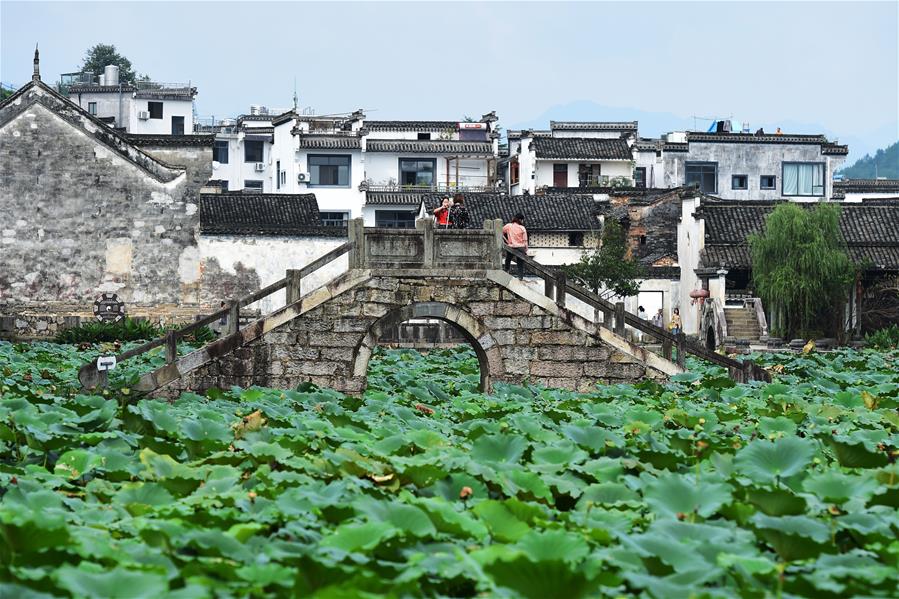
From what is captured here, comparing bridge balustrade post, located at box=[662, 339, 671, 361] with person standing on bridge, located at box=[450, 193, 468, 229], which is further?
person standing on bridge, located at box=[450, 193, 468, 229]

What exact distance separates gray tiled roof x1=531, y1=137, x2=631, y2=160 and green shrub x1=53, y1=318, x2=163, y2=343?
26.7m

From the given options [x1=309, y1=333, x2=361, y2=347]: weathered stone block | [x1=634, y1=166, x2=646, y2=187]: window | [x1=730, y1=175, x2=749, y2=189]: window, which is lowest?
[x1=309, y1=333, x2=361, y2=347]: weathered stone block

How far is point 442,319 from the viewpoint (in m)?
19.3

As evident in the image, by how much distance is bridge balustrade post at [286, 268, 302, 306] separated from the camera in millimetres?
19200

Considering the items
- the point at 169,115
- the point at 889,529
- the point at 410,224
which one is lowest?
the point at 889,529

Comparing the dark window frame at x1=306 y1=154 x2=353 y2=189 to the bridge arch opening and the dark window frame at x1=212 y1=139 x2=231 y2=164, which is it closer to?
the dark window frame at x1=212 y1=139 x2=231 y2=164

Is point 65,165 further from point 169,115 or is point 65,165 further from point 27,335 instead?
point 169,115

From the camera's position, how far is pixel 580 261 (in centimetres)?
4559

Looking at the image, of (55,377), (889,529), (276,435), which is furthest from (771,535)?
(55,377)

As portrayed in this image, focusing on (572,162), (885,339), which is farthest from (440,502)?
(572,162)

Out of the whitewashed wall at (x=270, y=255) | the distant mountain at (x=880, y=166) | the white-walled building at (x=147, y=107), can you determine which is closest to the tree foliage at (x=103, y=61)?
the white-walled building at (x=147, y=107)

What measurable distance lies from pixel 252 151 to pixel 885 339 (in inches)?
1362

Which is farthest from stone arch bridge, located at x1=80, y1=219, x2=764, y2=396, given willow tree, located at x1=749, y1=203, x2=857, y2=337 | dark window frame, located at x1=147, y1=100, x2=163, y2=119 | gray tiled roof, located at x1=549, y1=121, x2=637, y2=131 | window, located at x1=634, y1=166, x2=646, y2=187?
gray tiled roof, located at x1=549, y1=121, x2=637, y2=131

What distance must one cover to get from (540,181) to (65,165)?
83.0ft
